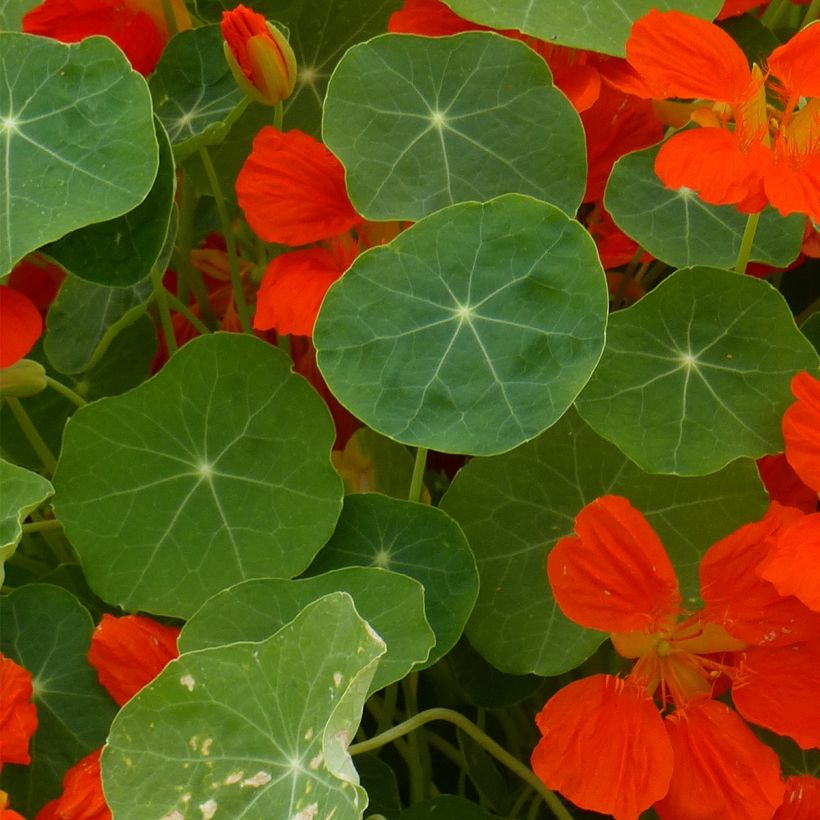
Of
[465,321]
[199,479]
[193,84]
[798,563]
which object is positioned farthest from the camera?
[193,84]

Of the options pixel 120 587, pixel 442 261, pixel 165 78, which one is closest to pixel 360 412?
pixel 442 261

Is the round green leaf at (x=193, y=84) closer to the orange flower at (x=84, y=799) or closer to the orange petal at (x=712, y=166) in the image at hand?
the orange petal at (x=712, y=166)

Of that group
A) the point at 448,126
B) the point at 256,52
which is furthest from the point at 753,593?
the point at 256,52

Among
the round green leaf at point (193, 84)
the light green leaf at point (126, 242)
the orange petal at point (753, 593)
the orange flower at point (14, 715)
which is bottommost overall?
the orange flower at point (14, 715)

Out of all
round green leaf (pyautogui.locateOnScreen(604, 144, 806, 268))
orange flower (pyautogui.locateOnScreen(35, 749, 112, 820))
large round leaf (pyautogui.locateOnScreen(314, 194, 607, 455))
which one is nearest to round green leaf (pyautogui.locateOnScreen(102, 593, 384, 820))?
orange flower (pyautogui.locateOnScreen(35, 749, 112, 820))

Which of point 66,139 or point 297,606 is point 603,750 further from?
point 66,139

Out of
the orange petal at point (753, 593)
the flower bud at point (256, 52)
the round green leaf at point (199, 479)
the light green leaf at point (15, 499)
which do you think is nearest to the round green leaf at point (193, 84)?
the flower bud at point (256, 52)

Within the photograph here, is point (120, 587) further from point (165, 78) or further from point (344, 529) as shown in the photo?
point (165, 78)
